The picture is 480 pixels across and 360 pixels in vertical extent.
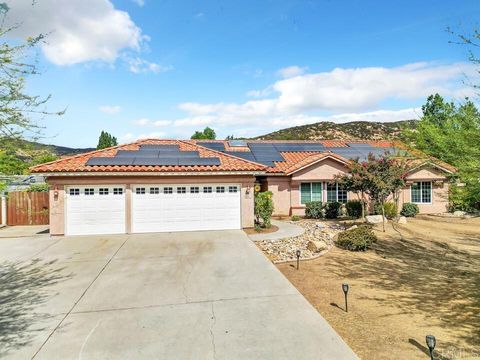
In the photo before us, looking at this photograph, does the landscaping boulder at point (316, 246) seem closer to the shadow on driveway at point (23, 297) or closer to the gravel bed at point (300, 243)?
the gravel bed at point (300, 243)

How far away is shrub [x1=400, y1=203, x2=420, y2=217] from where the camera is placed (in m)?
21.6

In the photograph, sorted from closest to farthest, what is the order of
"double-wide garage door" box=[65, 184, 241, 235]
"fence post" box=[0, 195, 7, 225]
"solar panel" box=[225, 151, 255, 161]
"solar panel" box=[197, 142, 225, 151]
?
"double-wide garage door" box=[65, 184, 241, 235], "fence post" box=[0, 195, 7, 225], "solar panel" box=[225, 151, 255, 161], "solar panel" box=[197, 142, 225, 151]

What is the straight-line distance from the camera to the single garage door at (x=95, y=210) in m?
15.1

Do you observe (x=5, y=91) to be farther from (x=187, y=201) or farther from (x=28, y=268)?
(x=187, y=201)

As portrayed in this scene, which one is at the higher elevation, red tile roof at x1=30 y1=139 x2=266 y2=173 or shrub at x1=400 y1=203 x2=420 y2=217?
red tile roof at x1=30 y1=139 x2=266 y2=173

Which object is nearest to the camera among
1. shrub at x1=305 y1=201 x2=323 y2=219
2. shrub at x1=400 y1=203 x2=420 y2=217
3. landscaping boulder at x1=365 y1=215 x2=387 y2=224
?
landscaping boulder at x1=365 y1=215 x2=387 y2=224

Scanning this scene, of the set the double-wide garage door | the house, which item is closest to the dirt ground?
the house

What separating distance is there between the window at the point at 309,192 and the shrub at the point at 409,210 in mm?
6153

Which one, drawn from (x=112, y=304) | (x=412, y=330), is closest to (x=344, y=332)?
(x=412, y=330)

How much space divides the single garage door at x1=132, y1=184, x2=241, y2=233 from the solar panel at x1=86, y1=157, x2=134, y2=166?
151 centimetres

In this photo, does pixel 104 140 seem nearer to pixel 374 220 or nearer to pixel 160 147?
pixel 160 147

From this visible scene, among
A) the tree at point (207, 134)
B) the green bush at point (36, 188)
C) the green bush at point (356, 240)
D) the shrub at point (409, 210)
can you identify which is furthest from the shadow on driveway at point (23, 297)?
the tree at point (207, 134)

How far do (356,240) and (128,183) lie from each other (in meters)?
11.2

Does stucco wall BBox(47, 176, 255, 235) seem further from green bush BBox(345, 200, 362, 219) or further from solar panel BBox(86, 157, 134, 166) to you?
green bush BBox(345, 200, 362, 219)
